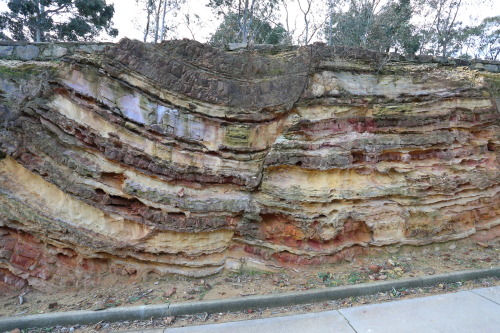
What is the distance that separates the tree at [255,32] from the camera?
16.2m

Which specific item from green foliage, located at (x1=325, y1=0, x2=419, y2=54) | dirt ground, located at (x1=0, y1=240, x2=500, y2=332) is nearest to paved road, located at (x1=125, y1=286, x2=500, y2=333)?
dirt ground, located at (x1=0, y1=240, x2=500, y2=332)

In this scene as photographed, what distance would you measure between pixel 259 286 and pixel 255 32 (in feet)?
53.8

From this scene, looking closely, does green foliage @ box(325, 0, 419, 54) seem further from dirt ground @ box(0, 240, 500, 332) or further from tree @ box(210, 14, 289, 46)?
dirt ground @ box(0, 240, 500, 332)

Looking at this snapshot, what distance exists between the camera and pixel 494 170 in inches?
228

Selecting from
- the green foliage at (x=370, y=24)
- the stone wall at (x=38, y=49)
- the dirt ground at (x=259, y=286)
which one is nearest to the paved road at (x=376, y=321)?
the dirt ground at (x=259, y=286)

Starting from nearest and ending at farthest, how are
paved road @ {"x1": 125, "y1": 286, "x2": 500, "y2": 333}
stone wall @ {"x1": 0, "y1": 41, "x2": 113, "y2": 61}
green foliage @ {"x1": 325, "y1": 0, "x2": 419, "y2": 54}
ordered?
1. paved road @ {"x1": 125, "y1": 286, "x2": 500, "y2": 333}
2. stone wall @ {"x1": 0, "y1": 41, "x2": 113, "y2": 61}
3. green foliage @ {"x1": 325, "y1": 0, "x2": 419, "y2": 54}

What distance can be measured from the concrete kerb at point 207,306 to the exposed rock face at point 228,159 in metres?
0.68

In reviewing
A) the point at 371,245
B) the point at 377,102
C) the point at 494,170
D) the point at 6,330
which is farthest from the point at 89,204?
the point at 494,170

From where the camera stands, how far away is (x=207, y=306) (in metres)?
3.88

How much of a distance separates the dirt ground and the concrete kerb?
3.0 inches

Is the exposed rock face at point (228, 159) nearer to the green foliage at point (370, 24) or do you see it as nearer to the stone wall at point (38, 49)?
the stone wall at point (38, 49)

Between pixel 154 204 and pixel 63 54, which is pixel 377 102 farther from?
pixel 63 54

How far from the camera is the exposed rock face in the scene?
4.39 m

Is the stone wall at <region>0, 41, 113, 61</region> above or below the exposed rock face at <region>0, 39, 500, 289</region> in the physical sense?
above
